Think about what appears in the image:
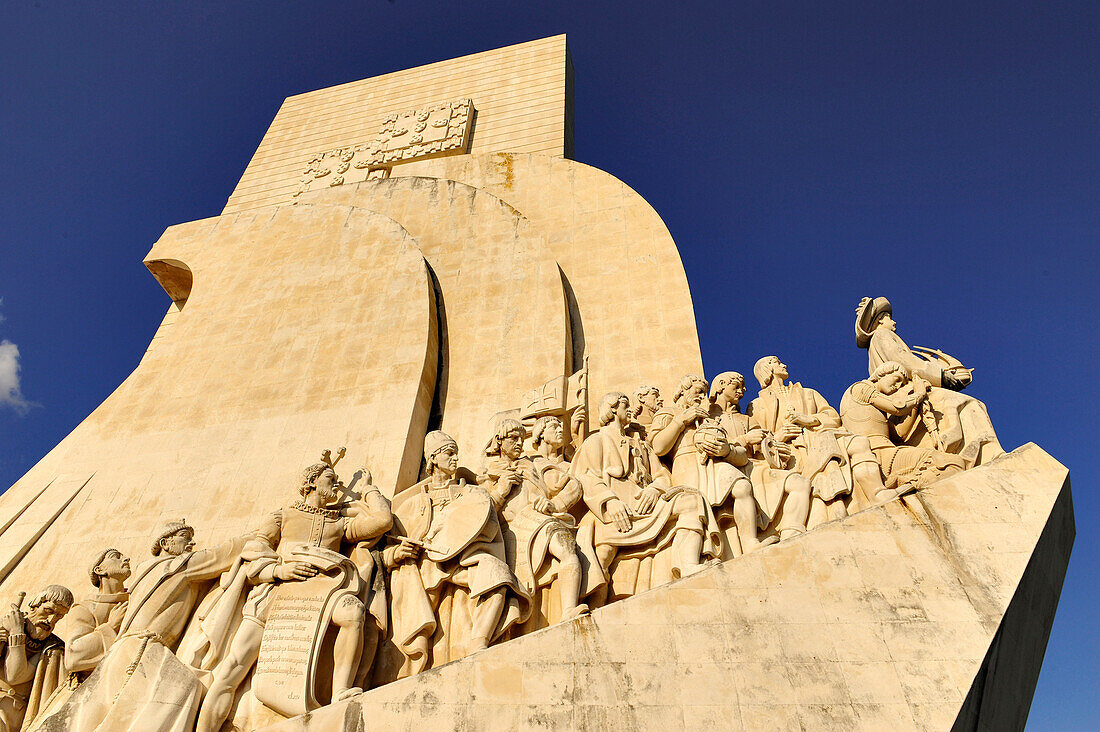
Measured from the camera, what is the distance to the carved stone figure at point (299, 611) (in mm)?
3951

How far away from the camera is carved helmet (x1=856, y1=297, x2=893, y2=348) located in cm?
676

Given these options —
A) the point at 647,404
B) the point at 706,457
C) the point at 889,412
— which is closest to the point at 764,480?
the point at 706,457

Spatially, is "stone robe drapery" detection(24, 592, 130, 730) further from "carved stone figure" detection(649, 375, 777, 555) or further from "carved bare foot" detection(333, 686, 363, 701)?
"carved stone figure" detection(649, 375, 777, 555)

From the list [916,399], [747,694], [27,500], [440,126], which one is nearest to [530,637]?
[747,694]

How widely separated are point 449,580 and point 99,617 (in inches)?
91.4

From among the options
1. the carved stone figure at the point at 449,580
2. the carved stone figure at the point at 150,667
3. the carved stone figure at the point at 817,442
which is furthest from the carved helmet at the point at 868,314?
the carved stone figure at the point at 150,667

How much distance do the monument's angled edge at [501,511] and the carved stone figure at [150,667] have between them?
0.05 feet

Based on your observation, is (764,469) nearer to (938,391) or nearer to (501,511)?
(938,391)

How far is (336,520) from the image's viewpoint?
4.84 m

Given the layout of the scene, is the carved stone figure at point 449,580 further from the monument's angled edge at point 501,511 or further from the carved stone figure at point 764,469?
the carved stone figure at point 764,469

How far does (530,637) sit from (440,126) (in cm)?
937

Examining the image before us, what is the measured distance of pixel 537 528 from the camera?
4816 mm

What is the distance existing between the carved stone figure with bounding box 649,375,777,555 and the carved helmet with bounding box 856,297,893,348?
5.52 feet

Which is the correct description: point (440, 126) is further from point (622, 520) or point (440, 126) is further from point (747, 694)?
point (747, 694)
